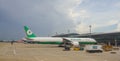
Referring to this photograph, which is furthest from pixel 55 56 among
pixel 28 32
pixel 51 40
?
pixel 28 32

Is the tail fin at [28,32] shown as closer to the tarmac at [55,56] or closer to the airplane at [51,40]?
the airplane at [51,40]

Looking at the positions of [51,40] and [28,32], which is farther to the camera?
[28,32]

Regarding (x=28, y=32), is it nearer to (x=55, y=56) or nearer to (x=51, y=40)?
(x=51, y=40)

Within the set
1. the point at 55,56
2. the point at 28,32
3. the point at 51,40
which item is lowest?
the point at 55,56

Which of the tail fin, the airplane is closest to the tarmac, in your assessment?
the airplane

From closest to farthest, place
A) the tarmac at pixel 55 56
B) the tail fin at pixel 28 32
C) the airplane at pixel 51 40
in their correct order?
the tarmac at pixel 55 56, the airplane at pixel 51 40, the tail fin at pixel 28 32

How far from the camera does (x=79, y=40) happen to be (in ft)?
322

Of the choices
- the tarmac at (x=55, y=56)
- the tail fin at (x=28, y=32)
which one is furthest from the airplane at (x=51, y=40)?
the tarmac at (x=55, y=56)

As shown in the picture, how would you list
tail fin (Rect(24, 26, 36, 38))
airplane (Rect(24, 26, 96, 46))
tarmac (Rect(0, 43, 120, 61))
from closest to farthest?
tarmac (Rect(0, 43, 120, 61))
airplane (Rect(24, 26, 96, 46))
tail fin (Rect(24, 26, 36, 38))

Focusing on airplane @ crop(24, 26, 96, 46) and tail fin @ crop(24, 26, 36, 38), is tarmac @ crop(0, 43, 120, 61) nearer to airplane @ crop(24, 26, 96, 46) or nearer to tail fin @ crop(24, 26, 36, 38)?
airplane @ crop(24, 26, 96, 46)

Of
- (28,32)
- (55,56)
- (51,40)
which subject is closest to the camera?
(55,56)

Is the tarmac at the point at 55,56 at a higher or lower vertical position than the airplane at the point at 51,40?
lower

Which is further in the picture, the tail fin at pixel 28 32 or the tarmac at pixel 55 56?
the tail fin at pixel 28 32

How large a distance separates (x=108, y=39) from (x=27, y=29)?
181 ft
